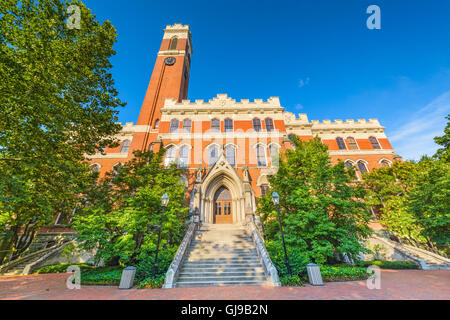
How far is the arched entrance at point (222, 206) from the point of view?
16547 millimetres

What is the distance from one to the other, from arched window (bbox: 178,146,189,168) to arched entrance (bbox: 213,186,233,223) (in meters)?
4.84

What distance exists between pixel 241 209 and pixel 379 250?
13.1 meters

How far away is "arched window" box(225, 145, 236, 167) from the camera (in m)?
19.2

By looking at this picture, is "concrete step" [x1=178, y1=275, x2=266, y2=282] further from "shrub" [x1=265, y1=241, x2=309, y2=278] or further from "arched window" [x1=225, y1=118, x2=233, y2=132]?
"arched window" [x1=225, y1=118, x2=233, y2=132]

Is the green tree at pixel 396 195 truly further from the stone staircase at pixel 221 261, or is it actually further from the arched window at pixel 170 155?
the arched window at pixel 170 155

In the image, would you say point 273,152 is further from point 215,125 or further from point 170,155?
point 170,155

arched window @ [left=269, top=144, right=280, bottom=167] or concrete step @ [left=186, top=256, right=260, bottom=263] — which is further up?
arched window @ [left=269, top=144, right=280, bottom=167]

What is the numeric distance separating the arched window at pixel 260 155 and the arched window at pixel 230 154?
266cm

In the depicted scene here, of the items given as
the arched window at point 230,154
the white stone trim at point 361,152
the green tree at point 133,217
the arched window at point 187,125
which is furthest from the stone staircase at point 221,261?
the white stone trim at point 361,152

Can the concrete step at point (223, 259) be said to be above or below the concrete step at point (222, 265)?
above

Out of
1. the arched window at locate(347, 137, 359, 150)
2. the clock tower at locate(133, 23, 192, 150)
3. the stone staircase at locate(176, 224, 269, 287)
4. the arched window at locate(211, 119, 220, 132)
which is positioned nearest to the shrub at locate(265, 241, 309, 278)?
the stone staircase at locate(176, 224, 269, 287)

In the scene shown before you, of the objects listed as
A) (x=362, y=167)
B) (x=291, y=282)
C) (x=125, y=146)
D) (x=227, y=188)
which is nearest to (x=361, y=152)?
(x=362, y=167)

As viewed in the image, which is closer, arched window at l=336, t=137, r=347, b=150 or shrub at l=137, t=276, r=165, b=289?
shrub at l=137, t=276, r=165, b=289
